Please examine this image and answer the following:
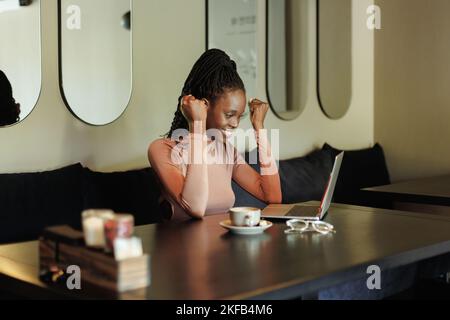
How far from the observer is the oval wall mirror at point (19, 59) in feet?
→ 8.16

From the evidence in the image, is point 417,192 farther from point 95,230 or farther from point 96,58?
point 95,230

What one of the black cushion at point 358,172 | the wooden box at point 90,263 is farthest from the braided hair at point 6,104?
the black cushion at point 358,172

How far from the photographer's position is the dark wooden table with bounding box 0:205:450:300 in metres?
1.20

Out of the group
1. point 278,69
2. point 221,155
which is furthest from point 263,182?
point 278,69

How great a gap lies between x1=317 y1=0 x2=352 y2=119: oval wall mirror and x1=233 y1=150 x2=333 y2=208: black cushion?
45 centimetres

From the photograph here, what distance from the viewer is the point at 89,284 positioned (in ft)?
3.93

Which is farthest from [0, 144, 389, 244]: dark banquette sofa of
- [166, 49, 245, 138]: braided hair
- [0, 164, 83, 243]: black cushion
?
[166, 49, 245, 138]: braided hair

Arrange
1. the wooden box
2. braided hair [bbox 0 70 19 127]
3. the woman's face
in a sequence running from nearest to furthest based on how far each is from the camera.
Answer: the wooden box < the woman's face < braided hair [bbox 0 70 19 127]

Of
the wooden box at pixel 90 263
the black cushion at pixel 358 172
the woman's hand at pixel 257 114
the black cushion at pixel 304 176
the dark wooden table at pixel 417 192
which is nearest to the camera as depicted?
the wooden box at pixel 90 263

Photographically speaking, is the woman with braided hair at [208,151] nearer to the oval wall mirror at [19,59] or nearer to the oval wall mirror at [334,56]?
the oval wall mirror at [19,59]

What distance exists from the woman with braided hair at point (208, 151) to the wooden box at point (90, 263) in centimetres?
70

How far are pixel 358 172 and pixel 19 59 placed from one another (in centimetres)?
228

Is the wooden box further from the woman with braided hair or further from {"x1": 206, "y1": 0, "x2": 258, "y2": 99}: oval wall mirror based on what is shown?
{"x1": 206, "y1": 0, "x2": 258, "y2": 99}: oval wall mirror

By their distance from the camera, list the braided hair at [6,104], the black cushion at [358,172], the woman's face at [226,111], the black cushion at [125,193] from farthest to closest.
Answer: the black cushion at [358,172], the black cushion at [125,193], the braided hair at [6,104], the woman's face at [226,111]
